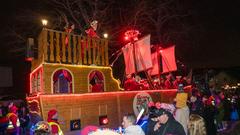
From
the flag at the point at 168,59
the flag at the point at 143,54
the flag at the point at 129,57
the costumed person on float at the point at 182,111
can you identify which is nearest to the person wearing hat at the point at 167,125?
the costumed person on float at the point at 182,111

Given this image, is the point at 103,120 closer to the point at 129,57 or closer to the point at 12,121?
the point at 12,121

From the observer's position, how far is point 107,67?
13.0 metres

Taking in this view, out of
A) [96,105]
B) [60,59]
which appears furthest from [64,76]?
[96,105]

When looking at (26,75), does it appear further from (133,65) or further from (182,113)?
(182,113)

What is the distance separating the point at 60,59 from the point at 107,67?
2.28 m

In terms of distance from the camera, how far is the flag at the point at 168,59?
20.1 m

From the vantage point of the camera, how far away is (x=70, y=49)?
11.9 metres

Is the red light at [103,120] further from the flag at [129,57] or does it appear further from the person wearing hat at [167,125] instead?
the person wearing hat at [167,125]

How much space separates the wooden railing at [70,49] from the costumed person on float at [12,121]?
15.3 ft

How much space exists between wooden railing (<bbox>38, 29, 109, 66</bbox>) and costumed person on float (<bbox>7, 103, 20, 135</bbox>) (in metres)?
4.67

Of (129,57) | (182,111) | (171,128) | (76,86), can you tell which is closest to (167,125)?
(171,128)

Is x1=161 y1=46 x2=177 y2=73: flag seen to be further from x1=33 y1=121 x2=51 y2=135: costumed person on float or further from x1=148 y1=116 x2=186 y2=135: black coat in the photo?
x1=33 y1=121 x2=51 y2=135: costumed person on float

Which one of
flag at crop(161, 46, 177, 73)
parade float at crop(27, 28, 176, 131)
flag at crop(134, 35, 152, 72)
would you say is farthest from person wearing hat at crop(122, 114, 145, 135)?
flag at crop(161, 46, 177, 73)

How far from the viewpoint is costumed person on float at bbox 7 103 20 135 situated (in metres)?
15.0
